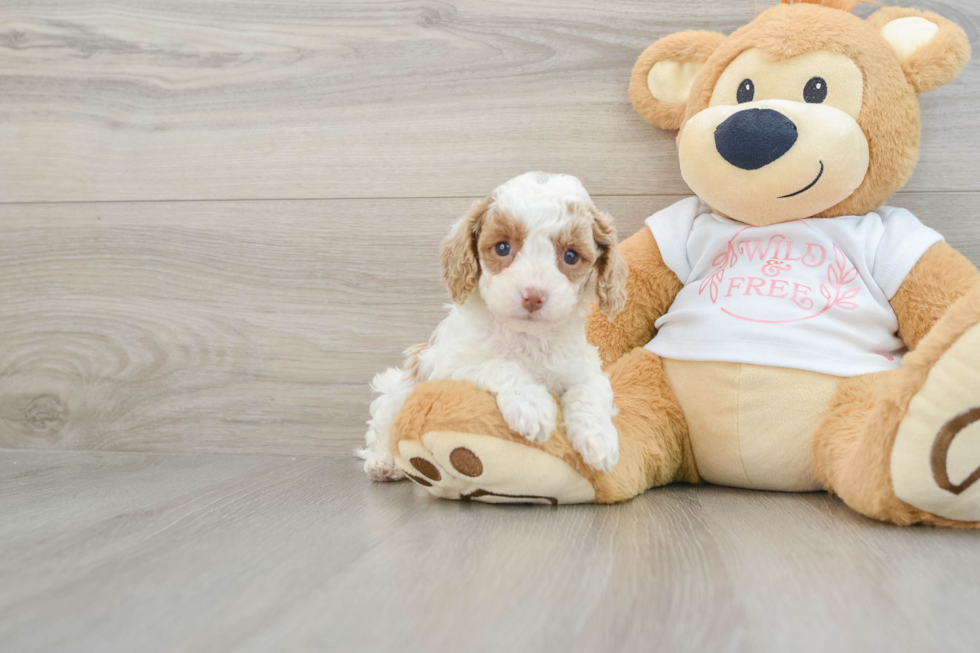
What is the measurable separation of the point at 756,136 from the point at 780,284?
0.22m

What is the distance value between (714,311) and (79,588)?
34.2 inches

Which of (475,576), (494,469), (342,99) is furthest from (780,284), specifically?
(342,99)

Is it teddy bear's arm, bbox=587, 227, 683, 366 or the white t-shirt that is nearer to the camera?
the white t-shirt

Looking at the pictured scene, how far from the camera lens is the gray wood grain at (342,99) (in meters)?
1.39

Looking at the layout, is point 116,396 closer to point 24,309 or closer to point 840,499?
point 24,309

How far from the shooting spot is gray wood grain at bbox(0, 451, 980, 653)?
56cm

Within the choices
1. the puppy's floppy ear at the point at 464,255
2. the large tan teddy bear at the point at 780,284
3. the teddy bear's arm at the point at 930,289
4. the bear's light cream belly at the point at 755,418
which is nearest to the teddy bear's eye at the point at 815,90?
the large tan teddy bear at the point at 780,284

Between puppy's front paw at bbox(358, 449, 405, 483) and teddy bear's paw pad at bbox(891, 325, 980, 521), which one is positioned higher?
teddy bear's paw pad at bbox(891, 325, 980, 521)

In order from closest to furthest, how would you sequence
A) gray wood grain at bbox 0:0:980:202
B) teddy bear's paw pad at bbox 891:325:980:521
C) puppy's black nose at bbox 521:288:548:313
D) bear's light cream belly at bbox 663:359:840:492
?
teddy bear's paw pad at bbox 891:325:980:521 → puppy's black nose at bbox 521:288:548:313 → bear's light cream belly at bbox 663:359:840:492 → gray wood grain at bbox 0:0:980:202

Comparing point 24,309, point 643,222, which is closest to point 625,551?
point 643,222

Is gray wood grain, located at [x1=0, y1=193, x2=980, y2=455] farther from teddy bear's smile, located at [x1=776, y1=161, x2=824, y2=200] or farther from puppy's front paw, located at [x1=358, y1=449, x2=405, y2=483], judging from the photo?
teddy bear's smile, located at [x1=776, y1=161, x2=824, y2=200]

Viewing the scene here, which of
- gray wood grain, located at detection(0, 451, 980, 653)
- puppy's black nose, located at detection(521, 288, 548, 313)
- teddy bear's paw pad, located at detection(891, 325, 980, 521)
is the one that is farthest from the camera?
puppy's black nose, located at detection(521, 288, 548, 313)

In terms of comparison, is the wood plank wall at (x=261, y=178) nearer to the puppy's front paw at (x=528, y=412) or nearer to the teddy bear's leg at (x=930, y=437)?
the puppy's front paw at (x=528, y=412)

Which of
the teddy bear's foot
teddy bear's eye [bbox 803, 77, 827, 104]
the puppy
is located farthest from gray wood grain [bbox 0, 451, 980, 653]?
teddy bear's eye [bbox 803, 77, 827, 104]
